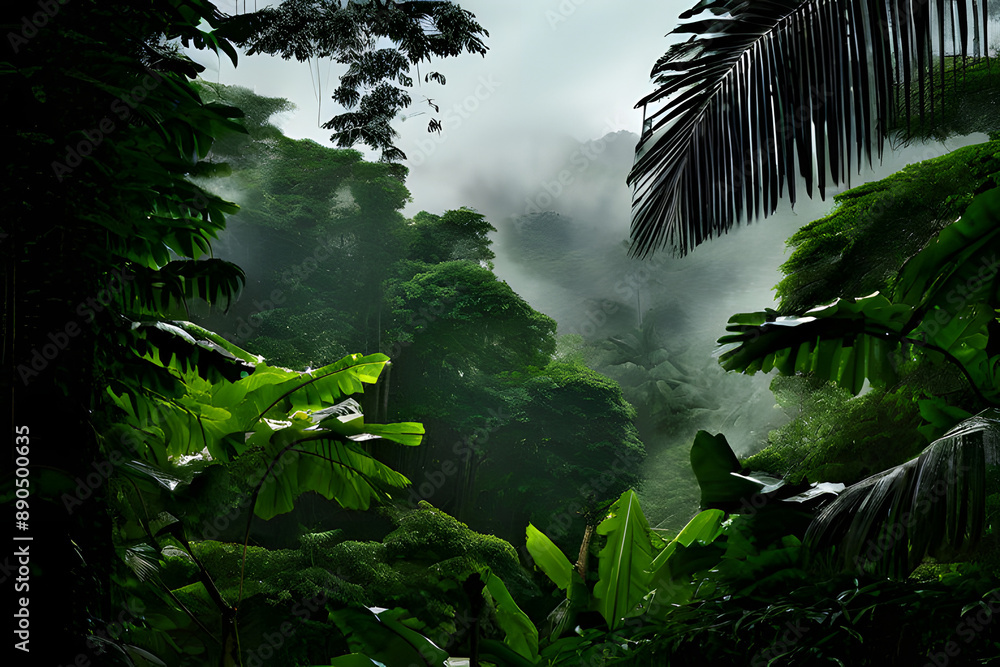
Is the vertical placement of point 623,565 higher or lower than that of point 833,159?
lower

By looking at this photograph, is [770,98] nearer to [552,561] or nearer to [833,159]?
[833,159]

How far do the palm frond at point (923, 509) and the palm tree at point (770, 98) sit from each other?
1.74 feet

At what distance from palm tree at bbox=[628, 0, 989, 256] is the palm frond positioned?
20.9 inches

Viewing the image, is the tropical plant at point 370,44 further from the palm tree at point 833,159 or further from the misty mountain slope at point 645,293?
the misty mountain slope at point 645,293

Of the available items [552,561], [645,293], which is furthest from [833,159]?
[645,293]

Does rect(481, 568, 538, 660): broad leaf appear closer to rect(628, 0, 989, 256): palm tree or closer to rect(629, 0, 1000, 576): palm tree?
rect(629, 0, 1000, 576): palm tree

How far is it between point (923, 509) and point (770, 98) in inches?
32.9

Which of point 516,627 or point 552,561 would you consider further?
point 552,561

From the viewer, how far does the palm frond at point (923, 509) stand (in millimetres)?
1089

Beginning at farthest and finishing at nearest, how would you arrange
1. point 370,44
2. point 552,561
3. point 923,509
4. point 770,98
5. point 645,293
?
point 645,293 → point 370,44 → point 552,561 → point 770,98 → point 923,509

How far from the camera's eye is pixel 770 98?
1.33m

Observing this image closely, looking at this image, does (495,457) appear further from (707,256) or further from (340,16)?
(707,256)

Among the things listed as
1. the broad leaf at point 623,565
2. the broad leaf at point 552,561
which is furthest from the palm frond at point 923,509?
the broad leaf at point 552,561

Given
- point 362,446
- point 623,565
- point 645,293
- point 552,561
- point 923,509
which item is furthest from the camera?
point 645,293
